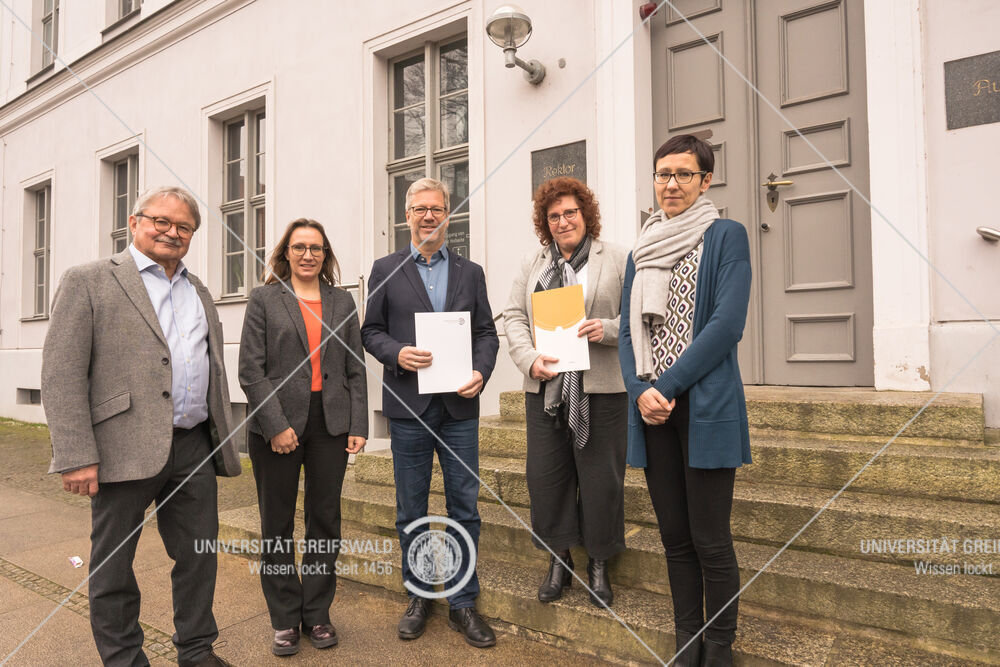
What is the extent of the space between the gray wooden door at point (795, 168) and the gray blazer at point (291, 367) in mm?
2960

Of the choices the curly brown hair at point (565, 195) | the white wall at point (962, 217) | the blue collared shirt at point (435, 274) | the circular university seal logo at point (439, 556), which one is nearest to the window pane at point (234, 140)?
the blue collared shirt at point (435, 274)

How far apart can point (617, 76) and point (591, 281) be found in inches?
107

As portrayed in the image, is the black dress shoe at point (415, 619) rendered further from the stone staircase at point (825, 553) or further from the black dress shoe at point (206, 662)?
the black dress shoe at point (206, 662)

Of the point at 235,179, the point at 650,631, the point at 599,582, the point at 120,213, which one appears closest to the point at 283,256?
the point at 599,582

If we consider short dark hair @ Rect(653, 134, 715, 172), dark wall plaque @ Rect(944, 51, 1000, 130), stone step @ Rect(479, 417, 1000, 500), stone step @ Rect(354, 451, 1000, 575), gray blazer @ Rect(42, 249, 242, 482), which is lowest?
stone step @ Rect(354, 451, 1000, 575)

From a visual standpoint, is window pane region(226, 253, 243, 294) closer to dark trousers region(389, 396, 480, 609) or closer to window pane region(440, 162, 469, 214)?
window pane region(440, 162, 469, 214)

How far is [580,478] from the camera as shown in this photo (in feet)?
9.62

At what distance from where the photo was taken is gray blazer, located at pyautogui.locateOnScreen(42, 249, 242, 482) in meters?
2.28

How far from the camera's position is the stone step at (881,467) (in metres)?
2.89

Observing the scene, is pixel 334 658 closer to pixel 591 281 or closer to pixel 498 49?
pixel 591 281

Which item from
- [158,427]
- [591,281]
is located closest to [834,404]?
[591,281]

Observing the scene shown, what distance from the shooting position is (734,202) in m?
4.82

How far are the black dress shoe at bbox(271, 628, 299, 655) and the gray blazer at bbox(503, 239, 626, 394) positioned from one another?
147 centimetres

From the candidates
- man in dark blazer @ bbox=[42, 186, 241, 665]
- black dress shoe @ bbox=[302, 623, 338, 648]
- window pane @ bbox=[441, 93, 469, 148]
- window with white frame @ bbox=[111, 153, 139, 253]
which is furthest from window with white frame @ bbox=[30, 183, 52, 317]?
black dress shoe @ bbox=[302, 623, 338, 648]
